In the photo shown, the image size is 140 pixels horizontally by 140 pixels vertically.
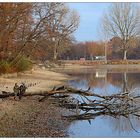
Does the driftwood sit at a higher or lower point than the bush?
lower

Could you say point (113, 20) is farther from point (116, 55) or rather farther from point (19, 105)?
point (19, 105)

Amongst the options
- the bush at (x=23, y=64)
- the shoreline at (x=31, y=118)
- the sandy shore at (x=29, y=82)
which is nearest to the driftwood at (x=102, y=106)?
the shoreline at (x=31, y=118)

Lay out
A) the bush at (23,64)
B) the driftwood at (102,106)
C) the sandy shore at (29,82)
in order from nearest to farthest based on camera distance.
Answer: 1. the driftwood at (102,106)
2. the sandy shore at (29,82)
3. the bush at (23,64)

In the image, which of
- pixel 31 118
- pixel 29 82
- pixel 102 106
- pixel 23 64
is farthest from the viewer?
pixel 23 64

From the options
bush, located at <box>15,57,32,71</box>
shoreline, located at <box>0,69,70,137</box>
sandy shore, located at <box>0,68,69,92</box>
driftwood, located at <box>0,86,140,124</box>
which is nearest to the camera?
shoreline, located at <box>0,69,70,137</box>

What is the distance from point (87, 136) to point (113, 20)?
244 ft

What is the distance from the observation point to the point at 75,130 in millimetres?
13008

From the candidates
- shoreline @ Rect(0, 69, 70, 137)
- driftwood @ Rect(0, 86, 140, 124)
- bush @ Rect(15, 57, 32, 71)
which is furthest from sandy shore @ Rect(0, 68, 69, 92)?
driftwood @ Rect(0, 86, 140, 124)

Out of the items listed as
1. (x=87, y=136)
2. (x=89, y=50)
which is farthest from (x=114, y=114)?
(x=89, y=50)

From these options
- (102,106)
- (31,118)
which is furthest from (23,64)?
(31,118)

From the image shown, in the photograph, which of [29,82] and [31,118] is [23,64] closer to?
[29,82]

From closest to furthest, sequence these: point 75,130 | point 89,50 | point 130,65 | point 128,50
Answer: point 75,130, point 130,65, point 128,50, point 89,50

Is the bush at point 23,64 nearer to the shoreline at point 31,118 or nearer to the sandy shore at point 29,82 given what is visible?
the sandy shore at point 29,82

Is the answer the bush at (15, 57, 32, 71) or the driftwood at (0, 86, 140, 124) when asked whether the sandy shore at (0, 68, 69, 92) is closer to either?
the bush at (15, 57, 32, 71)
